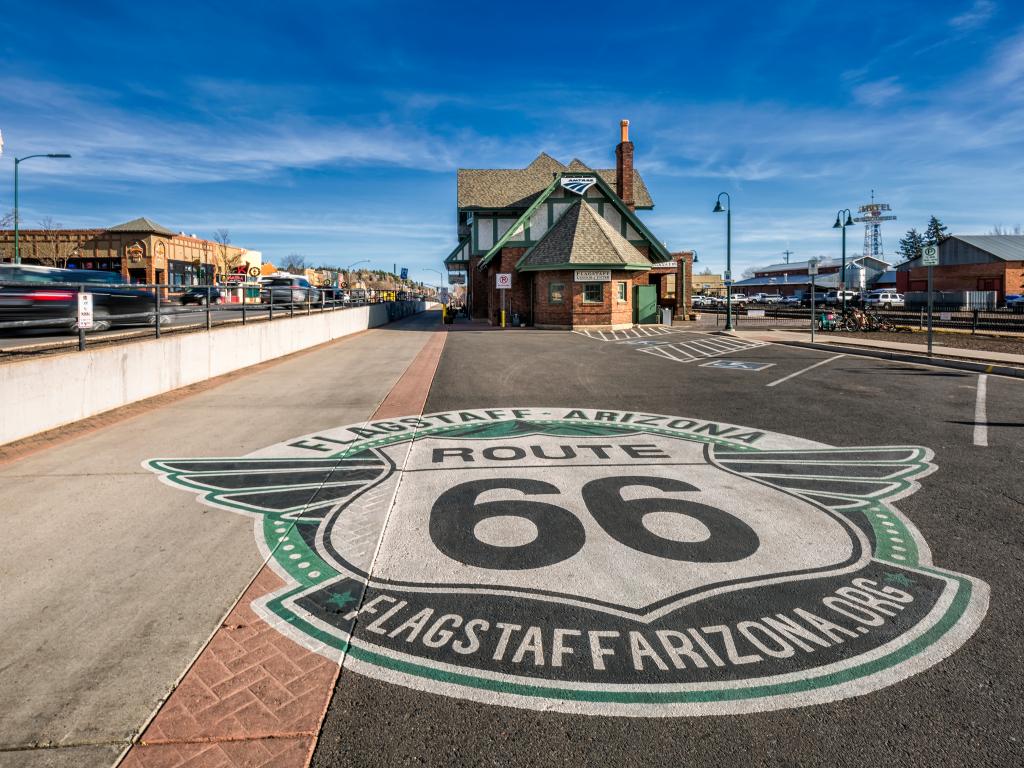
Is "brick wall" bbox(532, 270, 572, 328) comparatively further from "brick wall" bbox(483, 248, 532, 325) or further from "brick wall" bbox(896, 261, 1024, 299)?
"brick wall" bbox(896, 261, 1024, 299)

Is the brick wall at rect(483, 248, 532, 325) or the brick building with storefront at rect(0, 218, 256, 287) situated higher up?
the brick building with storefront at rect(0, 218, 256, 287)

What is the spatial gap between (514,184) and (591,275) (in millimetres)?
15472

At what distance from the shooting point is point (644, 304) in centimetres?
3400

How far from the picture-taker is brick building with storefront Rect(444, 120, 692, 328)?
31.8 metres

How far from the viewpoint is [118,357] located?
973 cm

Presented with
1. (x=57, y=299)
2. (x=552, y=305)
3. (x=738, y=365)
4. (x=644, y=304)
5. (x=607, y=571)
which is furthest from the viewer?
(x=644, y=304)

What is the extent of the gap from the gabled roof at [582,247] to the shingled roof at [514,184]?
7.26 m

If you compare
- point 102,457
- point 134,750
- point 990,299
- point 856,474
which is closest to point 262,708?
point 134,750

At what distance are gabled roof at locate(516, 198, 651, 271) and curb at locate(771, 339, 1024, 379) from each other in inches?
481

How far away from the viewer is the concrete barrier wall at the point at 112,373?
24.6 ft

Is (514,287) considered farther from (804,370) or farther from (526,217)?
(804,370)

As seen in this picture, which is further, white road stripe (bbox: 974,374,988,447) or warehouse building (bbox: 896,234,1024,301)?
warehouse building (bbox: 896,234,1024,301)

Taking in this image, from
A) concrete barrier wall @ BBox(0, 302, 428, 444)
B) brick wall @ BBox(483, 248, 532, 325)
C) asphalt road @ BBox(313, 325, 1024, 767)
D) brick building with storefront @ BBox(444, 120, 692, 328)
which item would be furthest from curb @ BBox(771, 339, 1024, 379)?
concrete barrier wall @ BBox(0, 302, 428, 444)

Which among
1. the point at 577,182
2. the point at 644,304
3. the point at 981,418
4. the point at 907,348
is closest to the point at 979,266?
the point at 644,304
